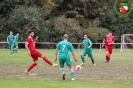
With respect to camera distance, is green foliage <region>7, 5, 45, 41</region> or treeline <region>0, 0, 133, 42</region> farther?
treeline <region>0, 0, 133, 42</region>

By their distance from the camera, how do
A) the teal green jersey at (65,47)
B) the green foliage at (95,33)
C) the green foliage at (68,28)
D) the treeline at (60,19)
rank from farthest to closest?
1. the green foliage at (95,33)
2. the green foliage at (68,28)
3. the treeline at (60,19)
4. the teal green jersey at (65,47)

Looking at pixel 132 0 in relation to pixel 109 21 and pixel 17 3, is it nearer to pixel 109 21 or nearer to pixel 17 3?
pixel 109 21

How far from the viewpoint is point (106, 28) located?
6412 cm

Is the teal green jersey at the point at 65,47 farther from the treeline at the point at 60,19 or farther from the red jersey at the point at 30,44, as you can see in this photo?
the treeline at the point at 60,19

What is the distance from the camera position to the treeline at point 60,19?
2078 inches

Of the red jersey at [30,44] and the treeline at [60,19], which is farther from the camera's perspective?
the treeline at [60,19]

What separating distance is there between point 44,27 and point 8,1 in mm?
6573

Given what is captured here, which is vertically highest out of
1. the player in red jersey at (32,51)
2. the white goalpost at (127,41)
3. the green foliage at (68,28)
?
the player in red jersey at (32,51)

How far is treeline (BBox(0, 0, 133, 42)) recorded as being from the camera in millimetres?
52781

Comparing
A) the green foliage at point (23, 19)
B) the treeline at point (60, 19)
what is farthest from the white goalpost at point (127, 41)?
the green foliage at point (23, 19)

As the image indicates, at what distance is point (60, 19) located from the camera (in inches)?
2181

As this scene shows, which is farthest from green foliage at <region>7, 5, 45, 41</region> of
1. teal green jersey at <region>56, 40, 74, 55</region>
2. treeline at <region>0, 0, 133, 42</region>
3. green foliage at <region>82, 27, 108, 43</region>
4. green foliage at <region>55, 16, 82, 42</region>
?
teal green jersey at <region>56, 40, 74, 55</region>

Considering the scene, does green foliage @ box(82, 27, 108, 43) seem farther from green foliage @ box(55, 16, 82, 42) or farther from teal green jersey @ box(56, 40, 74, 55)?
teal green jersey @ box(56, 40, 74, 55)

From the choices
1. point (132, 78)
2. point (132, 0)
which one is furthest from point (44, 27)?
point (132, 78)
